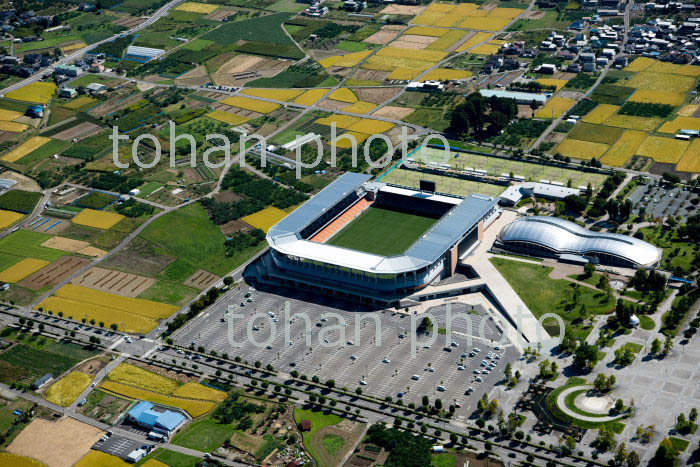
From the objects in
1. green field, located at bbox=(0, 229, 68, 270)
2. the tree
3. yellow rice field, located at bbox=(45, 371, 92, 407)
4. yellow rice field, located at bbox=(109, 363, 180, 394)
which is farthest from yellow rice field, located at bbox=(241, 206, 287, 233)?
the tree

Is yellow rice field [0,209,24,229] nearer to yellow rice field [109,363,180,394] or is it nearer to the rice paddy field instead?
yellow rice field [109,363,180,394]

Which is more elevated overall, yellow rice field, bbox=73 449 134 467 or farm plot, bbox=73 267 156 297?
farm plot, bbox=73 267 156 297

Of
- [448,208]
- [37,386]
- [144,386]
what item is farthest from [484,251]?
[37,386]

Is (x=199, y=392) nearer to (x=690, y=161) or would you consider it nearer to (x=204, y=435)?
(x=204, y=435)

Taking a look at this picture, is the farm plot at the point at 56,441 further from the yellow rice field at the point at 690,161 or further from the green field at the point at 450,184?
the yellow rice field at the point at 690,161

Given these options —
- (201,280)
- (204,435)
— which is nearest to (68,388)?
(204,435)

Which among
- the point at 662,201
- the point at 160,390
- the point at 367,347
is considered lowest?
the point at 160,390
